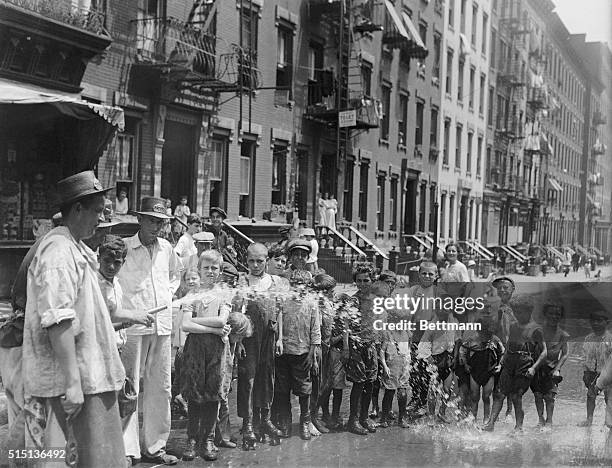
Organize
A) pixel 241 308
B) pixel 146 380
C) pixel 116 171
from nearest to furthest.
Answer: pixel 116 171 < pixel 146 380 < pixel 241 308

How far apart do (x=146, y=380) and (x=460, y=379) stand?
6.74 ft

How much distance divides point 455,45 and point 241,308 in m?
2.21

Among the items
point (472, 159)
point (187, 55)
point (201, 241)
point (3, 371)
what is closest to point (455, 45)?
point (472, 159)

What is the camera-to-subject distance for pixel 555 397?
489 cm

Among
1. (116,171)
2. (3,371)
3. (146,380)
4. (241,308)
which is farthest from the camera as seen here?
(241,308)

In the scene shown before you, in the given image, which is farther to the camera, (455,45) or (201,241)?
(455,45)

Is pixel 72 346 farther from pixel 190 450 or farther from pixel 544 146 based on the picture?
pixel 544 146

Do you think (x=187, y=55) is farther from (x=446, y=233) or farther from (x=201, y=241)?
(x=446, y=233)

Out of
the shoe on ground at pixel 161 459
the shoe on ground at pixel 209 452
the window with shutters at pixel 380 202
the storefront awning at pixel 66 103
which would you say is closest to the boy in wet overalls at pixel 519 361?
Result: the window with shutters at pixel 380 202

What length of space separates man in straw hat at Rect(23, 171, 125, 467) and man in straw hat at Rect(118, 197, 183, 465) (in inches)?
32.8

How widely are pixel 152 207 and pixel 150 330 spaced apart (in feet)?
2.46

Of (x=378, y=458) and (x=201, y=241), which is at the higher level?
(x=201, y=241)

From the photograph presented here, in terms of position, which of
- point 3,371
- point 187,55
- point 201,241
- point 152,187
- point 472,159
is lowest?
point 3,371

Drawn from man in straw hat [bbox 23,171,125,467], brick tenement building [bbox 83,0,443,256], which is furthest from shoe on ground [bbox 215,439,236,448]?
brick tenement building [bbox 83,0,443,256]
